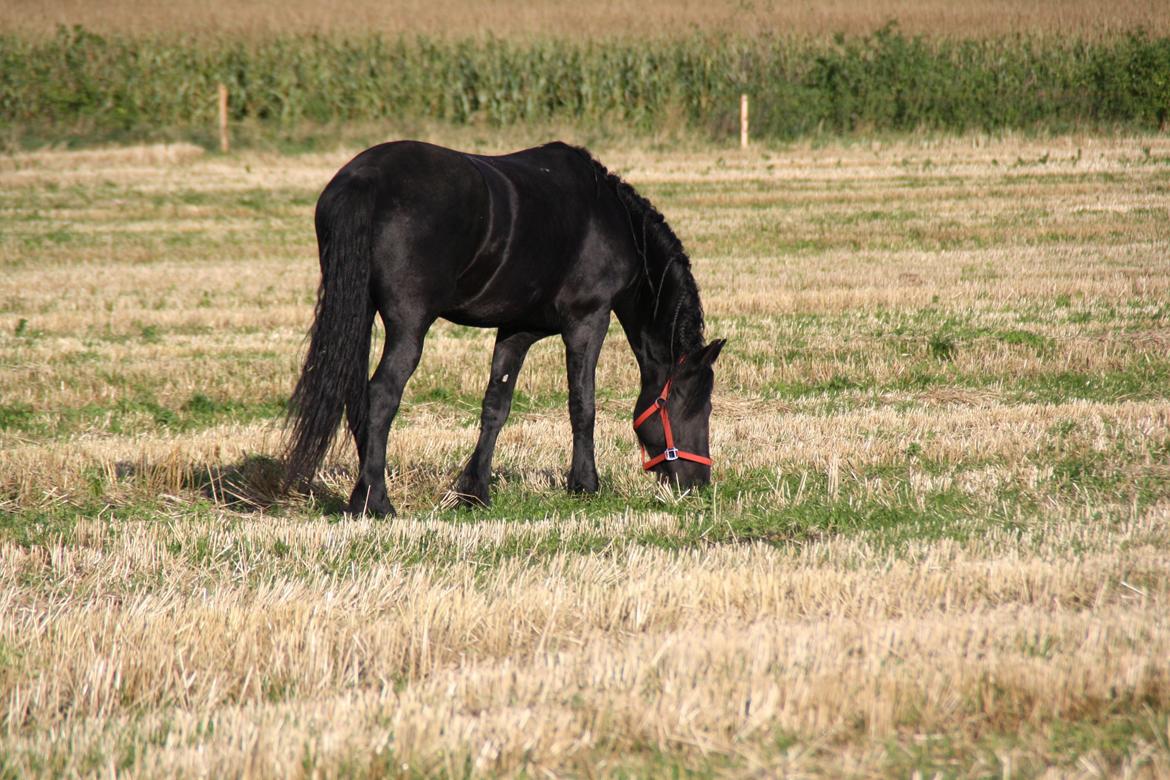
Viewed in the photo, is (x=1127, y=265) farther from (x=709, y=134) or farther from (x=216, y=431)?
(x=709, y=134)

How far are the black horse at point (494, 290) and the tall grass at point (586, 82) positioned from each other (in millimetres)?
23817

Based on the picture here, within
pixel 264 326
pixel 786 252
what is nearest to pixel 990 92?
pixel 786 252

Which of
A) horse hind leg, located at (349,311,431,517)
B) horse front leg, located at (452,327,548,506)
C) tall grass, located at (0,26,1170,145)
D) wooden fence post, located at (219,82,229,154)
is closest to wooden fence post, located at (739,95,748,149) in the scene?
tall grass, located at (0,26,1170,145)

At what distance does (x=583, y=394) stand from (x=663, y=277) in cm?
86

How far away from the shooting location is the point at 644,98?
33.1m

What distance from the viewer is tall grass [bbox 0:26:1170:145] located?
97.5 feet

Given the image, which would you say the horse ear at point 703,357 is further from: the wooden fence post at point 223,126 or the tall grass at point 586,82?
the wooden fence post at point 223,126

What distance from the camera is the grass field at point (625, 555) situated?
11.1 feet

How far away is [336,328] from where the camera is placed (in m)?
6.16

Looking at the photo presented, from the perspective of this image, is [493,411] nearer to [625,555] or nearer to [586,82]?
[625,555]

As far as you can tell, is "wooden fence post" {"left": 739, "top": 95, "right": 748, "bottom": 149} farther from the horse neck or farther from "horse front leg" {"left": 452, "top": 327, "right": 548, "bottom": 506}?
"horse front leg" {"left": 452, "top": 327, "right": 548, "bottom": 506}

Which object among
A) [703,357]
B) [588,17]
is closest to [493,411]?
[703,357]

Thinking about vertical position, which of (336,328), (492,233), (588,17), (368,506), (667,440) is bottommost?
(368,506)

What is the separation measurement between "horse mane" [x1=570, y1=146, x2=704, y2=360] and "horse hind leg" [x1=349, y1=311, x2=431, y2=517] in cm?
164
